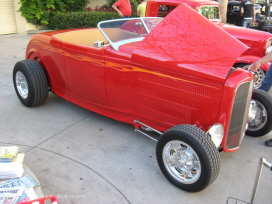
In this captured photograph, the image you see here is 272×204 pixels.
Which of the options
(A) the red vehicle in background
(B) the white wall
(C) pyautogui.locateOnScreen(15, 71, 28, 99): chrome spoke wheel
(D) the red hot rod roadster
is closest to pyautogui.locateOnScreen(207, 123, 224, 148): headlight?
(D) the red hot rod roadster

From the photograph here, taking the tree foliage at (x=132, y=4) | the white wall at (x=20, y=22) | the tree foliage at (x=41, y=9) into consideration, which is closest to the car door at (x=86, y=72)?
the tree foliage at (x=41, y=9)

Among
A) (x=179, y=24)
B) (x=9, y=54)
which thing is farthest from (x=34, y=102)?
(x=9, y=54)

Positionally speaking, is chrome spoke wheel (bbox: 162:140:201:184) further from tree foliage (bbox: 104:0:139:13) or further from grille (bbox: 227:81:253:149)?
tree foliage (bbox: 104:0:139:13)

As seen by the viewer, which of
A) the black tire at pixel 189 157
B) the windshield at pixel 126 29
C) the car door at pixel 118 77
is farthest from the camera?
the windshield at pixel 126 29

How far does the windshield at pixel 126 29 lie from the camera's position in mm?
3659

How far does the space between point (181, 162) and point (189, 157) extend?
0.10 metres

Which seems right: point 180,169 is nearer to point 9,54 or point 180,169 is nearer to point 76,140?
point 76,140

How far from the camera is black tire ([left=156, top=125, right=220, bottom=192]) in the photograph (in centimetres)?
249

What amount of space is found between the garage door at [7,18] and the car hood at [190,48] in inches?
364

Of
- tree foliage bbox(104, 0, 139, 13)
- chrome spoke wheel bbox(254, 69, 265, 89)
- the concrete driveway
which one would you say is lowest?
the concrete driveway

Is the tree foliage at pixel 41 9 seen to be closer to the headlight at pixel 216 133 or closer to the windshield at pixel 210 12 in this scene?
the windshield at pixel 210 12

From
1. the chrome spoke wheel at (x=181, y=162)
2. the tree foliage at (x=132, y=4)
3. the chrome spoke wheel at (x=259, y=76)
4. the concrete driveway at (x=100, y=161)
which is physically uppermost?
the tree foliage at (x=132, y=4)

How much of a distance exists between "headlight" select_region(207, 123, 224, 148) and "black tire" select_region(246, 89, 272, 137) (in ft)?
3.03

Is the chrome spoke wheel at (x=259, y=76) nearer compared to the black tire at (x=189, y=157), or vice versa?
the black tire at (x=189, y=157)
